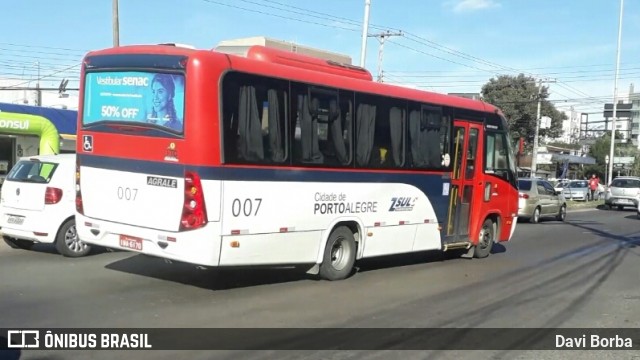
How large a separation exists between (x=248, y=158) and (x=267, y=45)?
2.71 meters

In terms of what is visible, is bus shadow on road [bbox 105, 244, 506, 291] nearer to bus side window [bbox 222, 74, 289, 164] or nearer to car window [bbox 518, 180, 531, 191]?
bus side window [bbox 222, 74, 289, 164]

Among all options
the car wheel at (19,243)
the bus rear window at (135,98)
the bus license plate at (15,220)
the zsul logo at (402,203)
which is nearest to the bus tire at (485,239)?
the zsul logo at (402,203)

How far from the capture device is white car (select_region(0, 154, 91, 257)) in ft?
33.7

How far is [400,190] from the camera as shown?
1030 centimetres

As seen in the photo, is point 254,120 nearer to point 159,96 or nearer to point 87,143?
point 159,96

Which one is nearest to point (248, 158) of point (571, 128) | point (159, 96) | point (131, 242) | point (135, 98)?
point (159, 96)

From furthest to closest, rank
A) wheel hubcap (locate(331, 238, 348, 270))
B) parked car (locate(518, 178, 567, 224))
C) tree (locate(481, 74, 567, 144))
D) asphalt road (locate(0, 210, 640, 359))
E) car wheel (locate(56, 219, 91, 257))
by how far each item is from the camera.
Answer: tree (locate(481, 74, 567, 144)), parked car (locate(518, 178, 567, 224)), car wheel (locate(56, 219, 91, 257)), wheel hubcap (locate(331, 238, 348, 270)), asphalt road (locate(0, 210, 640, 359))

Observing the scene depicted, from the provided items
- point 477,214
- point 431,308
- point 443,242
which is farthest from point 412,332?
point 477,214

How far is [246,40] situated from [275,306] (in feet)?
14.5

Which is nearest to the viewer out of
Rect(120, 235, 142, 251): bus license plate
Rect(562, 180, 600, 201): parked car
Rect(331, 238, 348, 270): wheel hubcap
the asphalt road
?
the asphalt road

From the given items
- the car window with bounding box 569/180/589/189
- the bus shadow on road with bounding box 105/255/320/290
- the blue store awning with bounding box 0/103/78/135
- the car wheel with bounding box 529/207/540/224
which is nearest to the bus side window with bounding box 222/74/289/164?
the bus shadow on road with bounding box 105/255/320/290

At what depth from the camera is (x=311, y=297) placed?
8242 mm

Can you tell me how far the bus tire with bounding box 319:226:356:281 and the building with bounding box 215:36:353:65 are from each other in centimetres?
298

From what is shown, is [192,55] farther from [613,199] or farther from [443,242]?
[613,199]
